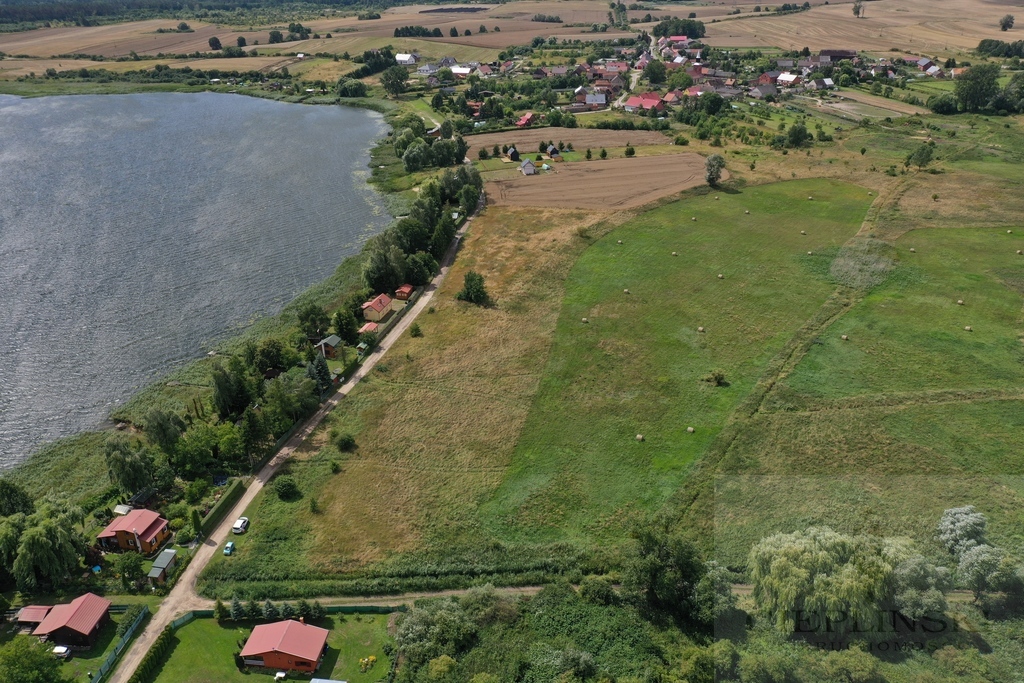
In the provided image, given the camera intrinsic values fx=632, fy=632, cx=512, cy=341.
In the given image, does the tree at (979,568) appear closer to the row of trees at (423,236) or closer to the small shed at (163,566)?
the small shed at (163,566)

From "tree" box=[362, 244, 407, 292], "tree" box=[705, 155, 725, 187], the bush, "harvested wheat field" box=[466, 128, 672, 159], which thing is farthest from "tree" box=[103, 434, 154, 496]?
"tree" box=[705, 155, 725, 187]

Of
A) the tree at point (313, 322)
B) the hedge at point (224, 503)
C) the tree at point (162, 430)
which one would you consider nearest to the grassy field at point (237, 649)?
the hedge at point (224, 503)

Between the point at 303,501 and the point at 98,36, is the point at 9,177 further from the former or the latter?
the point at 98,36

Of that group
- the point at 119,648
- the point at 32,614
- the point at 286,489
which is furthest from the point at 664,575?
the point at 32,614

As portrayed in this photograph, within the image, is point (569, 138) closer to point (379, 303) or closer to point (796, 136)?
point (796, 136)

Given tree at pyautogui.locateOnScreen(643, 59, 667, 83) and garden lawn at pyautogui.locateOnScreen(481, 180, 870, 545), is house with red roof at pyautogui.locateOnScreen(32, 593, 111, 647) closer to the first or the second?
garden lawn at pyautogui.locateOnScreen(481, 180, 870, 545)
